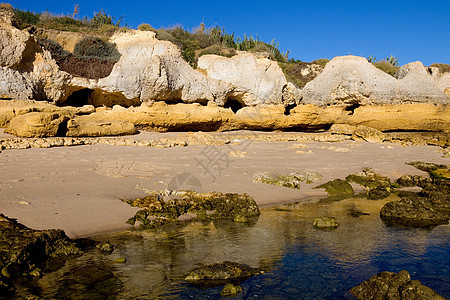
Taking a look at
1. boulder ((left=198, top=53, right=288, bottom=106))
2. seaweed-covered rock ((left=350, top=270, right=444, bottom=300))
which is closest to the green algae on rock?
seaweed-covered rock ((left=350, top=270, right=444, bottom=300))

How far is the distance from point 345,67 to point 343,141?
3.71 meters

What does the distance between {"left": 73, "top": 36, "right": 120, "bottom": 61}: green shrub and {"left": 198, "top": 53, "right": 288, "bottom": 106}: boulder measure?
332 centimetres

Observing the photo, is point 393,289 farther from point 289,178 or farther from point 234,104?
point 234,104

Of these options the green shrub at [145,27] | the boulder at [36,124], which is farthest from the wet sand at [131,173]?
the green shrub at [145,27]

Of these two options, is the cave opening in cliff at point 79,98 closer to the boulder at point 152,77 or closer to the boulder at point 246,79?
the boulder at point 152,77

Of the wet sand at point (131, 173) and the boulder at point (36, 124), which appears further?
the boulder at point (36, 124)

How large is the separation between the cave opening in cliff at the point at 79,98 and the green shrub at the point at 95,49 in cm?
139

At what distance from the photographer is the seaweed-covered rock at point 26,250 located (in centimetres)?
294

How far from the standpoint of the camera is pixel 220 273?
10.5 ft

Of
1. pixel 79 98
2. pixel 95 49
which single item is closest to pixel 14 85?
pixel 79 98

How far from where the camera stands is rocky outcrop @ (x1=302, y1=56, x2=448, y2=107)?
14.6 metres

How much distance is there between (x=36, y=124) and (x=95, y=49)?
531cm

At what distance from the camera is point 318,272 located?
340cm

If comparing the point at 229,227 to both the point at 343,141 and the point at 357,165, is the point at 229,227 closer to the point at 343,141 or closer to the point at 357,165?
the point at 357,165
